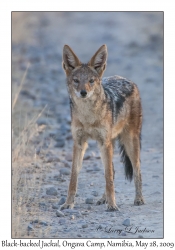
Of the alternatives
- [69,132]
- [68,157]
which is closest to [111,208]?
[68,157]

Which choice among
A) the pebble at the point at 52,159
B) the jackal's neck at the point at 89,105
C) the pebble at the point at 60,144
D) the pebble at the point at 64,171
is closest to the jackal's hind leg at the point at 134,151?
the jackal's neck at the point at 89,105

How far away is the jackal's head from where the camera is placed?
332 inches

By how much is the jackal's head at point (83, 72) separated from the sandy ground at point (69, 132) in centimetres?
106

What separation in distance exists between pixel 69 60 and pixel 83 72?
12.4 inches

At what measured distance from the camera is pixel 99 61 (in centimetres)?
879

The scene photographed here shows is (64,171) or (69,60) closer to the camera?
(69,60)

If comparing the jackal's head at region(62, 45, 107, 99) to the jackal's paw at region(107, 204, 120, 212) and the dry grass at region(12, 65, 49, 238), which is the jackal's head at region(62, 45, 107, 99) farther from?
the jackal's paw at region(107, 204, 120, 212)

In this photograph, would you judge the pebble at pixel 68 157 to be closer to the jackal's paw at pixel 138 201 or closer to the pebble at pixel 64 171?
the pebble at pixel 64 171

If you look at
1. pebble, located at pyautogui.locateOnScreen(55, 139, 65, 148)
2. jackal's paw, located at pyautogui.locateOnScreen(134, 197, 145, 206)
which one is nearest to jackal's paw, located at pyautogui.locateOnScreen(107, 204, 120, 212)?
jackal's paw, located at pyautogui.locateOnScreen(134, 197, 145, 206)

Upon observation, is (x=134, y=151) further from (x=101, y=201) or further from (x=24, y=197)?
(x=24, y=197)

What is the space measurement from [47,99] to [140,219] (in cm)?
813
